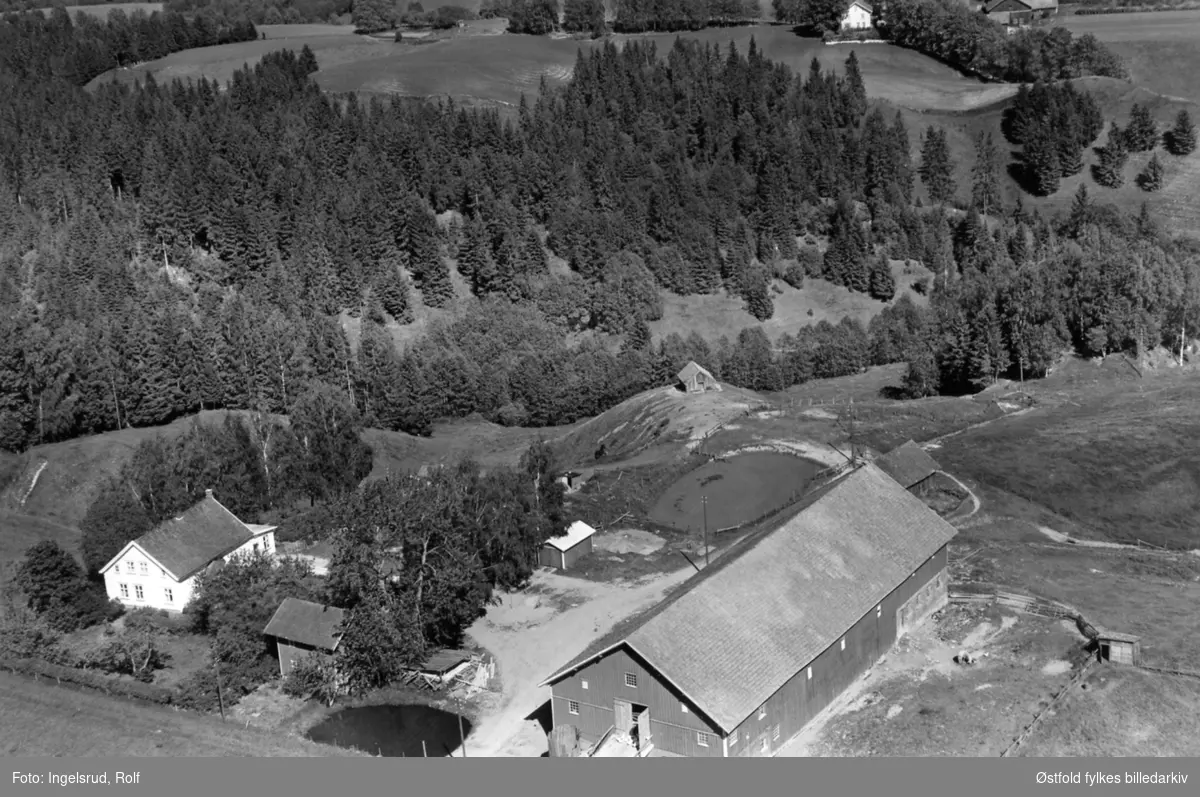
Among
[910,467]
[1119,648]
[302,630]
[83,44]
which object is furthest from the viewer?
[83,44]

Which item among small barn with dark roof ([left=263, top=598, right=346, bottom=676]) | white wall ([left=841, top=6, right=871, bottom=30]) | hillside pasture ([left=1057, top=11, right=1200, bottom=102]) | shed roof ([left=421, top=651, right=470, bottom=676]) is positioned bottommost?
shed roof ([left=421, top=651, right=470, bottom=676])

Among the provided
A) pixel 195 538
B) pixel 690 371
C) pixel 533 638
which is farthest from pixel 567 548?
pixel 690 371

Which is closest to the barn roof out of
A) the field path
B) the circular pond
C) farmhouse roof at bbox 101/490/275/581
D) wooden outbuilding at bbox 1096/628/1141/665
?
the circular pond

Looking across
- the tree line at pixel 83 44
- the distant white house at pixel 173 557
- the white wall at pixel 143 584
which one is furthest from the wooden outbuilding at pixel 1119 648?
the tree line at pixel 83 44

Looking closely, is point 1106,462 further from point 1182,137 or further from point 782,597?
point 1182,137

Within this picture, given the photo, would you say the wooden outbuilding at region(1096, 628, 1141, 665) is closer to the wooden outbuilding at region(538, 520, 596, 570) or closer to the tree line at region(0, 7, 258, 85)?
the wooden outbuilding at region(538, 520, 596, 570)

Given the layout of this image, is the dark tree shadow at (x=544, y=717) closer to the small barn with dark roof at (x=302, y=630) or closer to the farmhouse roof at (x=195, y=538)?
the small barn with dark roof at (x=302, y=630)
